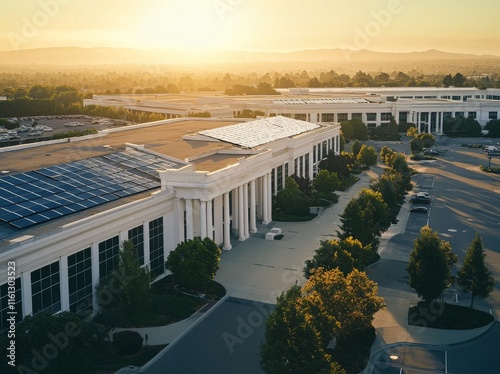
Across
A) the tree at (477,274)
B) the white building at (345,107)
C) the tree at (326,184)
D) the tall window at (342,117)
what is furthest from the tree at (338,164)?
the tall window at (342,117)

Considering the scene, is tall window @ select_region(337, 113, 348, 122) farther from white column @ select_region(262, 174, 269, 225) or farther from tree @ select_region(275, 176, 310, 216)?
white column @ select_region(262, 174, 269, 225)

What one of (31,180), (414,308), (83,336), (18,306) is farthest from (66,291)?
(414,308)

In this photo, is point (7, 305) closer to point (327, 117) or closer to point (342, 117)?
point (327, 117)

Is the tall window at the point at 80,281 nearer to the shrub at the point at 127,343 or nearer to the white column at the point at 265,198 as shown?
the shrub at the point at 127,343

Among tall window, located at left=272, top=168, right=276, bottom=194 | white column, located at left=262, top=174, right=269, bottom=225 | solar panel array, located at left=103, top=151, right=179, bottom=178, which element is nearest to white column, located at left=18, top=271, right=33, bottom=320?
solar panel array, located at left=103, top=151, right=179, bottom=178

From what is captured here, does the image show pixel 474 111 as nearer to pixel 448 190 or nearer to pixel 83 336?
pixel 448 190
